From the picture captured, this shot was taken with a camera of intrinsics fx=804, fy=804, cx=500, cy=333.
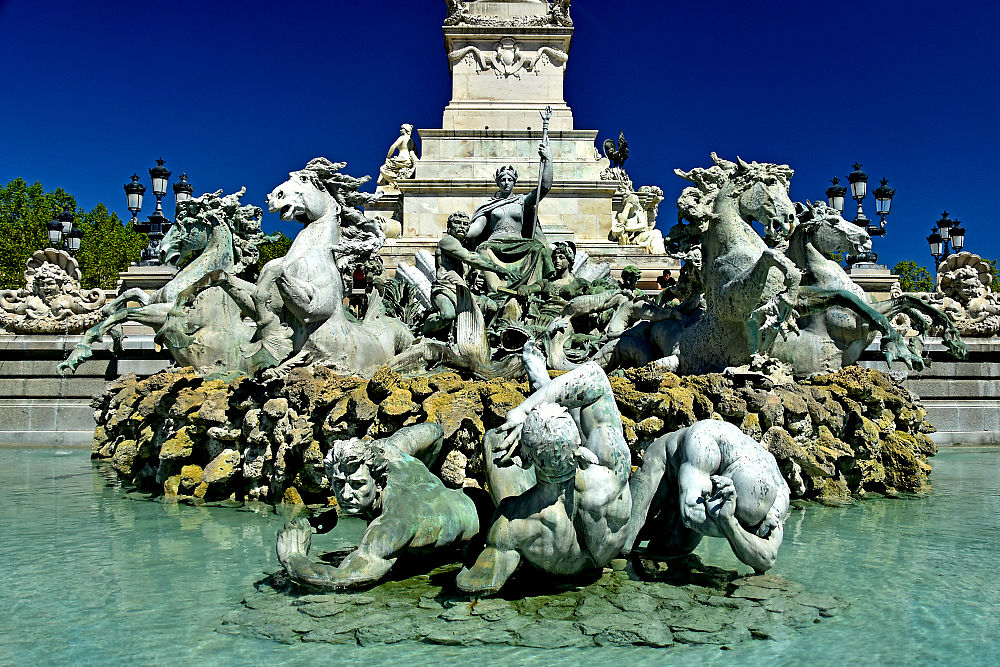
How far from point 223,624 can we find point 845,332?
6450mm

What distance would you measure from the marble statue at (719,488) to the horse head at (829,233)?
4718 mm

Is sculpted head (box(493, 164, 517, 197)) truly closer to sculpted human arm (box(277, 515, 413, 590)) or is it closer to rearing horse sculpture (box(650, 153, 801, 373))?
rearing horse sculpture (box(650, 153, 801, 373))

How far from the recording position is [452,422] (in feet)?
17.5

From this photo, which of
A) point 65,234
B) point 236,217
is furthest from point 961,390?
point 65,234

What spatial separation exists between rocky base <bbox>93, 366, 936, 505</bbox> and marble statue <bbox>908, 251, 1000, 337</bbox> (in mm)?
6607

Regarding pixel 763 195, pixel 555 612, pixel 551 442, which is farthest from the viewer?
pixel 763 195

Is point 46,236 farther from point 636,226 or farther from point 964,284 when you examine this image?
point 964,284

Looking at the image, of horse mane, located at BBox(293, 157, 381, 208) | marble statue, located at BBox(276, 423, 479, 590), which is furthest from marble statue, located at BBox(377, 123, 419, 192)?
marble statue, located at BBox(276, 423, 479, 590)

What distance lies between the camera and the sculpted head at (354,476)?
370 centimetres

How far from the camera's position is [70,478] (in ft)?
25.6

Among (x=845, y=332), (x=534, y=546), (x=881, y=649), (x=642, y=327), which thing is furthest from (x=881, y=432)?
(x=534, y=546)

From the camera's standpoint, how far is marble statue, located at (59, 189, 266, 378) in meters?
8.18

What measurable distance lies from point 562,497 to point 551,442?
1.12 ft

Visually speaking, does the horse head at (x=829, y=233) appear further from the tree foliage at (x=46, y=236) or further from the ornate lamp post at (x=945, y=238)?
the tree foliage at (x=46, y=236)
